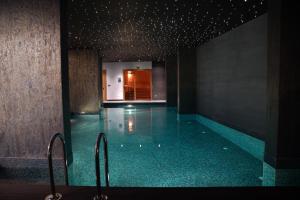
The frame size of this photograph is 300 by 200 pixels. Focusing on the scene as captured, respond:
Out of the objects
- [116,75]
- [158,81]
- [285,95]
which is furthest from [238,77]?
[116,75]

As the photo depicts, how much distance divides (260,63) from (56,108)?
4016 millimetres

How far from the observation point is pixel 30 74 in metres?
3.05

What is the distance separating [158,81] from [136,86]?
2964 millimetres

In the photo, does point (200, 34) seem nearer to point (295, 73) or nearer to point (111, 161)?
point (295, 73)

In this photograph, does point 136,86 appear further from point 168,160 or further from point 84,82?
point 168,160

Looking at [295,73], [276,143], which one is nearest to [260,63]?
[295,73]

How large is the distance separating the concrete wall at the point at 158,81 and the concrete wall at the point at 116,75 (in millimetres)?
771

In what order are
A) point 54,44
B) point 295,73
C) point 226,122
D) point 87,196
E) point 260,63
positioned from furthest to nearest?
1. point 226,122
2. point 260,63
3. point 54,44
4. point 295,73
5. point 87,196

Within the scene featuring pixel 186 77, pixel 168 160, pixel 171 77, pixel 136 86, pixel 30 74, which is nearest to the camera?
pixel 30 74

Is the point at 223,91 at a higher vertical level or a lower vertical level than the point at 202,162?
higher

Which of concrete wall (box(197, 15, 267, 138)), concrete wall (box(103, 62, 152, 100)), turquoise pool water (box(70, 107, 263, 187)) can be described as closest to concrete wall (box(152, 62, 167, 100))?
concrete wall (box(103, 62, 152, 100))

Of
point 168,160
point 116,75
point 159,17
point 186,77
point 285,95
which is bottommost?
point 168,160

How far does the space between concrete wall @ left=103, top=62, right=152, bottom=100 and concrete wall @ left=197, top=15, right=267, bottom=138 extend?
32.5 feet

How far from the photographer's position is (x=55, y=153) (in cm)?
309
